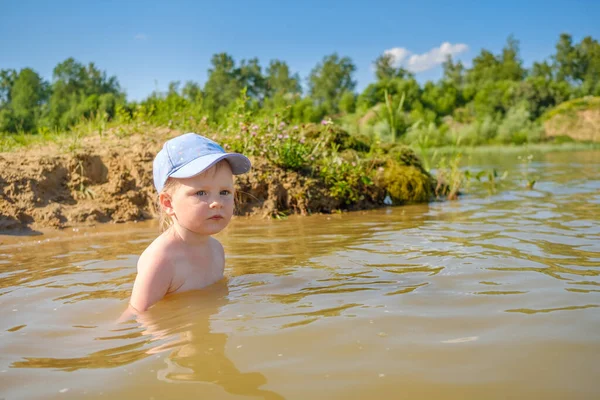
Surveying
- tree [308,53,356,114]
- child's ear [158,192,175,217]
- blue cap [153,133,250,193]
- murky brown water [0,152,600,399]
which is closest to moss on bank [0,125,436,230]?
murky brown water [0,152,600,399]

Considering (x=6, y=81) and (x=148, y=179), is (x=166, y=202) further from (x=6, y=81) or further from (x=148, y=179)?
(x=6, y=81)

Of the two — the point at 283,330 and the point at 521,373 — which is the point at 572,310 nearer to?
the point at 521,373

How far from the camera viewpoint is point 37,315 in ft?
10.3

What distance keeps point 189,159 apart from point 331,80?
3672 inches

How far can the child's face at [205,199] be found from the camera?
3100mm

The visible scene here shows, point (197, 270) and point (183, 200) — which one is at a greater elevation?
point (183, 200)

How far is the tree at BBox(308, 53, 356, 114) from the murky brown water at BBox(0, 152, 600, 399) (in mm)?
88435

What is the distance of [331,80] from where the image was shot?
93.7m

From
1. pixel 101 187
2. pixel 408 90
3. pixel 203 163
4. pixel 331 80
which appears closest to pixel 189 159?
pixel 203 163

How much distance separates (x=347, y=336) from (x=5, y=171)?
20.4ft

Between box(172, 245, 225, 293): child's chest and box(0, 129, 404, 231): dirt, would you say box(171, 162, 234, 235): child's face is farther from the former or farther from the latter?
box(0, 129, 404, 231): dirt

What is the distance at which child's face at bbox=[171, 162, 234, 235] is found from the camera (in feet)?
10.2

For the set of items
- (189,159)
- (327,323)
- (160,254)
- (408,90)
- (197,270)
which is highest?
(408,90)

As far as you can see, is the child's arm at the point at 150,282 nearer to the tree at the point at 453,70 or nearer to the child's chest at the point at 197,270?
the child's chest at the point at 197,270
